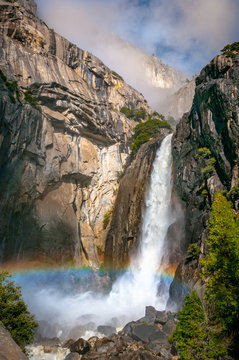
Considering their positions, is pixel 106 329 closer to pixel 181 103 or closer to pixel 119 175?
pixel 119 175

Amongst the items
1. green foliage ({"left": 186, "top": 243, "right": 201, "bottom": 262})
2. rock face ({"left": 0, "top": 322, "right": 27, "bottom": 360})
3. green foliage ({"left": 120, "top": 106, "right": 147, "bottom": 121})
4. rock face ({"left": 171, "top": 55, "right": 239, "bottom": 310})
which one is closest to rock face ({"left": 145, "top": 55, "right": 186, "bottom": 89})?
green foliage ({"left": 120, "top": 106, "right": 147, "bottom": 121})

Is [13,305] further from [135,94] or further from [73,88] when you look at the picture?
[135,94]

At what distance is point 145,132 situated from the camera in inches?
1801

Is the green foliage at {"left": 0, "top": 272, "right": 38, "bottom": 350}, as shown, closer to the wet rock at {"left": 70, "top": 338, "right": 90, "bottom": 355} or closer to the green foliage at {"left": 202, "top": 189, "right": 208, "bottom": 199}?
the wet rock at {"left": 70, "top": 338, "right": 90, "bottom": 355}

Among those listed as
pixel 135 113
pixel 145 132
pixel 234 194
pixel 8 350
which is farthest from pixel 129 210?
pixel 8 350

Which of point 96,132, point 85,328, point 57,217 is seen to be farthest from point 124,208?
point 85,328

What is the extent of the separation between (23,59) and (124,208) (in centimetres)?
2381

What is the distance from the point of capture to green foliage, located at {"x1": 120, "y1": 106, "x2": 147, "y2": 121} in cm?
4916

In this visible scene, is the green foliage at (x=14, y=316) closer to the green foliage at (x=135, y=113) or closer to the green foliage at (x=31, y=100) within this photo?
the green foliage at (x=31, y=100)

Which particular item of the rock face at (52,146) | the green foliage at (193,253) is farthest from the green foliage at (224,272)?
the rock face at (52,146)

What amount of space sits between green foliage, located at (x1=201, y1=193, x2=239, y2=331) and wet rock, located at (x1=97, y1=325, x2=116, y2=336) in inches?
402

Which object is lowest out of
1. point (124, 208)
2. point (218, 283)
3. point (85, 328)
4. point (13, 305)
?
point (85, 328)

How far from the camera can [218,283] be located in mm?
12297

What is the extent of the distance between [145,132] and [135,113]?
7.34m
